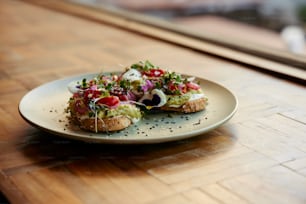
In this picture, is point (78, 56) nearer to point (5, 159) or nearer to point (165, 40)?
point (165, 40)

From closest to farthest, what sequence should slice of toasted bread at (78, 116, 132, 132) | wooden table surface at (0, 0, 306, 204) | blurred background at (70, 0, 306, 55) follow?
wooden table surface at (0, 0, 306, 204) < slice of toasted bread at (78, 116, 132, 132) < blurred background at (70, 0, 306, 55)

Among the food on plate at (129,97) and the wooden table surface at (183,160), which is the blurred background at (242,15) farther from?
the food on plate at (129,97)

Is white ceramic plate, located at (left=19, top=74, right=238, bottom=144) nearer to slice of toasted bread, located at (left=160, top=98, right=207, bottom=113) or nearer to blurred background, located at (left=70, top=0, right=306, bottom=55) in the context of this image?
slice of toasted bread, located at (left=160, top=98, right=207, bottom=113)

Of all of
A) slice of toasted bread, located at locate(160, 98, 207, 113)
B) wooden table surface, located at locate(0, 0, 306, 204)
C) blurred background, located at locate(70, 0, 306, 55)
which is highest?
slice of toasted bread, located at locate(160, 98, 207, 113)

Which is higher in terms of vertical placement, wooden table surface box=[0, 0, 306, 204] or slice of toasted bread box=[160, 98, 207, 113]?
slice of toasted bread box=[160, 98, 207, 113]

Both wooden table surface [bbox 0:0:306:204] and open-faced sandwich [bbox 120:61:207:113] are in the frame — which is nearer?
wooden table surface [bbox 0:0:306:204]

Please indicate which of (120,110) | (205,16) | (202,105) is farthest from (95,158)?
(205,16)

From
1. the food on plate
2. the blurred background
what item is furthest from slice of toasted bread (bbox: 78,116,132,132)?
the blurred background

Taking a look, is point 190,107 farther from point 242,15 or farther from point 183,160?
point 242,15
